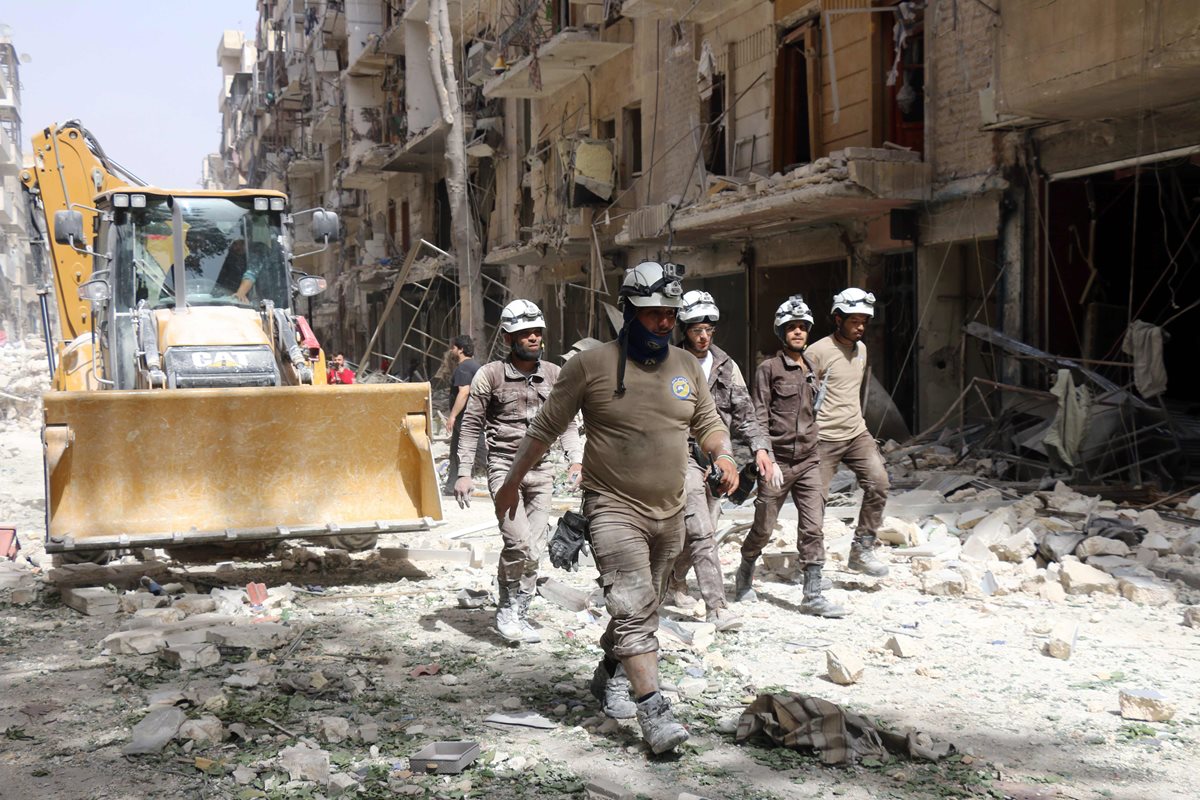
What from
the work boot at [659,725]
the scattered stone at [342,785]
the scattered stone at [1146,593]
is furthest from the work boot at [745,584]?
the scattered stone at [342,785]

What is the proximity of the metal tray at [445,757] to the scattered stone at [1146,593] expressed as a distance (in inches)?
184

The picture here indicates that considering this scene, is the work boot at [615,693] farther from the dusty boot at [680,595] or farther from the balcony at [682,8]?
the balcony at [682,8]

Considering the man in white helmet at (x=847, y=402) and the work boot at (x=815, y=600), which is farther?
the man in white helmet at (x=847, y=402)

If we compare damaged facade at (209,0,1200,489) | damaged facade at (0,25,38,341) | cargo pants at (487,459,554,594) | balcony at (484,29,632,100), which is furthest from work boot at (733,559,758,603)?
damaged facade at (0,25,38,341)

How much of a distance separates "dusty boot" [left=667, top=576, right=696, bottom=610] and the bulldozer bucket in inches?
71.6

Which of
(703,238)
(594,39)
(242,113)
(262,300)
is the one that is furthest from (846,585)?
(242,113)

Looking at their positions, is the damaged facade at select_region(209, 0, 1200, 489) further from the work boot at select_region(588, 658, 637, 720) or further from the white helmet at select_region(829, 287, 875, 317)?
the work boot at select_region(588, 658, 637, 720)

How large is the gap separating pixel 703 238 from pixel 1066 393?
846 centimetres

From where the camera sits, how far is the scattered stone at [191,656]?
20.1 ft

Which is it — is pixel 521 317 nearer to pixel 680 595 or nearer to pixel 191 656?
pixel 680 595

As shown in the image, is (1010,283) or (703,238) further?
(703,238)

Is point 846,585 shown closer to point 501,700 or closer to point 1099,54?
point 501,700

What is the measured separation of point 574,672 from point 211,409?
3387mm

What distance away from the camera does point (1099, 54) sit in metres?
10.1
